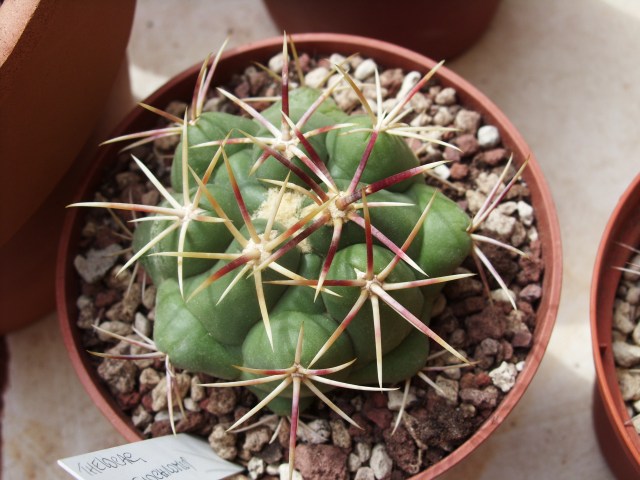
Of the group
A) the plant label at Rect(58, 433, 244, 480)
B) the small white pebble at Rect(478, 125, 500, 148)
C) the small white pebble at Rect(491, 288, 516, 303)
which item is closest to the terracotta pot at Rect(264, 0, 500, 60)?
the small white pebble at Rect(478, 125, 500, 148)

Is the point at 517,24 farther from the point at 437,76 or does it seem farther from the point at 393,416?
the point at 393,416

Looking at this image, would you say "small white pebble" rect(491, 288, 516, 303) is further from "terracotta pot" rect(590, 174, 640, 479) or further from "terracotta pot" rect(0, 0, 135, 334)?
"terracotta pot" rect(0, 0, 135, 334)

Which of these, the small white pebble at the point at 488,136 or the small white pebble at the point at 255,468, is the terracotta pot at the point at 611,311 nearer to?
the small white pebble at the point at 488,136

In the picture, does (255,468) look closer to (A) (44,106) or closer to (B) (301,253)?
(B) (301,253)

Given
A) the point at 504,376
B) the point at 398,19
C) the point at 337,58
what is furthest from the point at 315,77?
the point at 504,376

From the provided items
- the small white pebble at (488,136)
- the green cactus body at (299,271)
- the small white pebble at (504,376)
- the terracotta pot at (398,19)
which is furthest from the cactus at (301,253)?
the terracotta pot at (398,19)
